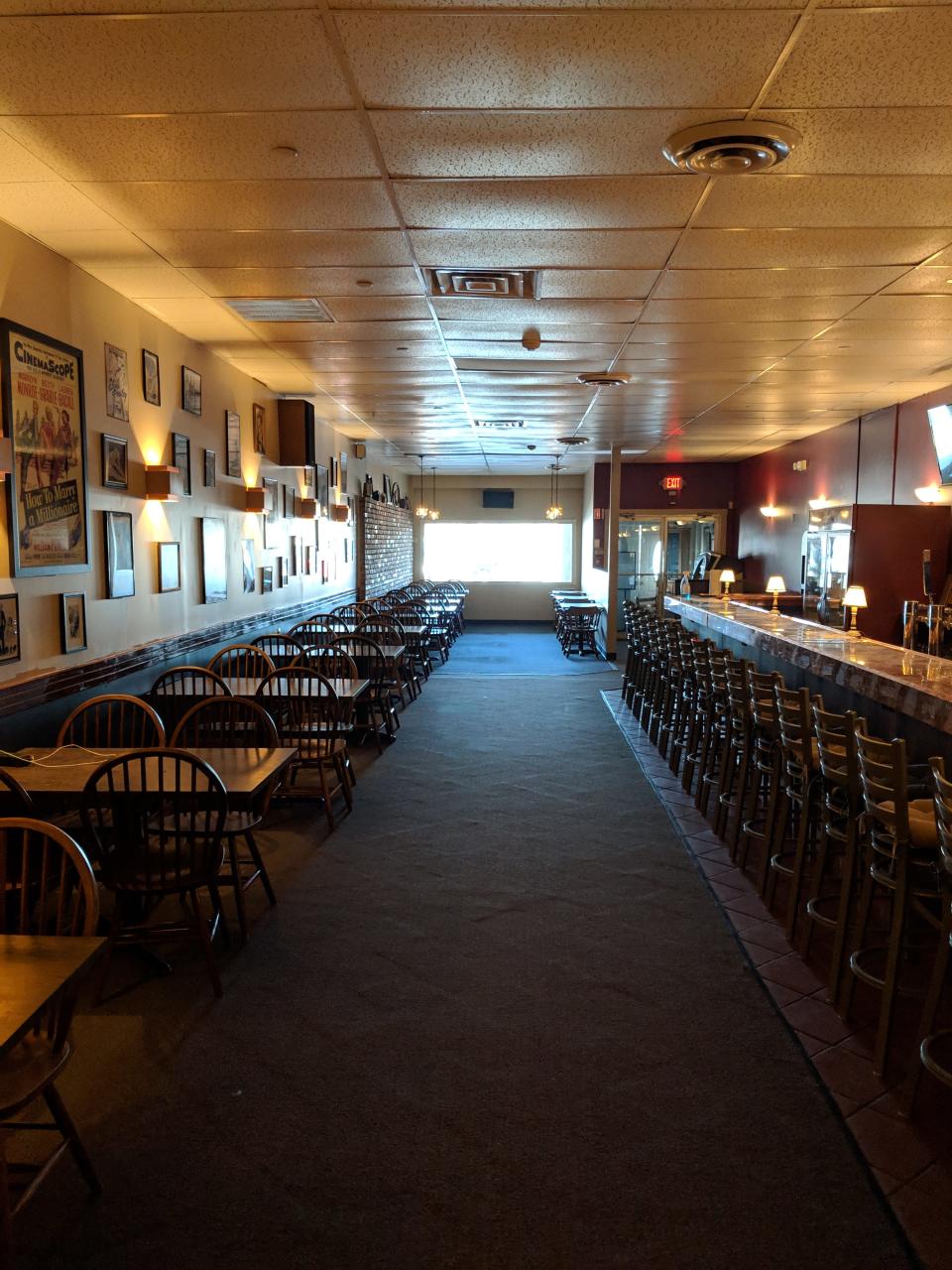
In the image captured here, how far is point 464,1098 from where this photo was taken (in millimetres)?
2441

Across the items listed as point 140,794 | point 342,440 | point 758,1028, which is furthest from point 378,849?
point 342,440

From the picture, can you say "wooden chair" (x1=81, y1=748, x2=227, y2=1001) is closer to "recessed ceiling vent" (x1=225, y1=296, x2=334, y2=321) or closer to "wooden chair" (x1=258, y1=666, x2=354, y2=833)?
"wooden chair" (x1=258, y1=666, x2=354, y2=833)

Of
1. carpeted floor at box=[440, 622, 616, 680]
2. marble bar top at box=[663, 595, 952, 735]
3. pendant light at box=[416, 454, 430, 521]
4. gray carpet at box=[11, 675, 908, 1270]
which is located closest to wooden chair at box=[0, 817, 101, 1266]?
gray carpet at box=[11, 675, 908, 1270]

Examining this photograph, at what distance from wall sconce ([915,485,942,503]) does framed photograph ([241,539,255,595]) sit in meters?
5.79

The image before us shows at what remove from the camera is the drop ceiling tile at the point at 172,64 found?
7.62 feet

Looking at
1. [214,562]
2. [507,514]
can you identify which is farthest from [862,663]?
[507,514]

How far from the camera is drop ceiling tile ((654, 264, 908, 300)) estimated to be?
4.37m

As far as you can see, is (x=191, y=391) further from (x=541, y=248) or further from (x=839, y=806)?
(x=839, y=806)

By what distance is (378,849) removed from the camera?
176 inches

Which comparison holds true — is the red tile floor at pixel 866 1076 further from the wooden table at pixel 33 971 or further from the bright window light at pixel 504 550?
the bright window light at pixel 504 550

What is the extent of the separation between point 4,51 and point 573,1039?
3.34 metres

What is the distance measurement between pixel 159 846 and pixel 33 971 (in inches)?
60.5

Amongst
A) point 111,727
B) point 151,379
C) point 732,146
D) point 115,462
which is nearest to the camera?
point 732,146

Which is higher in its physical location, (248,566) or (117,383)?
(117,383)
